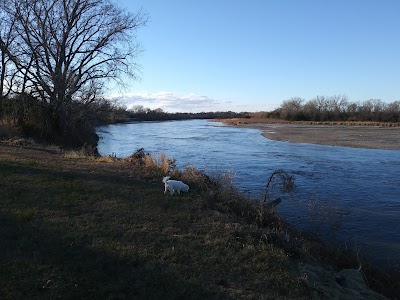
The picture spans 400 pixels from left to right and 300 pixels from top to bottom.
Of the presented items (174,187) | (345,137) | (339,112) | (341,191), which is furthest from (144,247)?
(339,112)

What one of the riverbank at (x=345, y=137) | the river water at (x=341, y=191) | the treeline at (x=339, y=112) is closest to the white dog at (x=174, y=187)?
the river water at (x=341, y=191)

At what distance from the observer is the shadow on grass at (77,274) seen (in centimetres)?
493

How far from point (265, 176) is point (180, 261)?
41.2ft

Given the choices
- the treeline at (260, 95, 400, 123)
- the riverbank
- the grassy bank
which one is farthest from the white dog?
the treeline at (260, 95, 400, 123)

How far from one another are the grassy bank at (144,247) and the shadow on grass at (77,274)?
1 centimetres

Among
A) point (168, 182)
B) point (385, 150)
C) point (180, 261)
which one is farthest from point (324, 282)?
point (385, 150)

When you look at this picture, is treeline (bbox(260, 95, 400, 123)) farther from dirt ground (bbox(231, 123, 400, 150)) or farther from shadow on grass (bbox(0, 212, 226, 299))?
shadow on grass (bbox(0, 212, 226, 299))

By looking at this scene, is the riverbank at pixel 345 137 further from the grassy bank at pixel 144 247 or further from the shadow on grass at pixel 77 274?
the shadow on grass at pixel 77 274

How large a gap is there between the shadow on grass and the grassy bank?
13 mm

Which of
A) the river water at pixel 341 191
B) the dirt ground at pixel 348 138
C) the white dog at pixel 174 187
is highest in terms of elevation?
the white dog at pixel 174 187

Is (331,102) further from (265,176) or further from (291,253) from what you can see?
(291,253)

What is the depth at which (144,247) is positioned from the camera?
6.34 meters

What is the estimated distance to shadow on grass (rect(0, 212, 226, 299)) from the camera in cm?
493

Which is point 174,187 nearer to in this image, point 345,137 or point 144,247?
point 144,247
